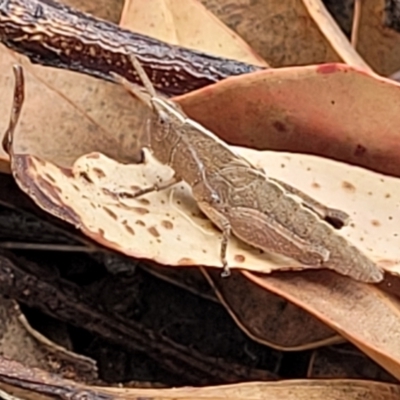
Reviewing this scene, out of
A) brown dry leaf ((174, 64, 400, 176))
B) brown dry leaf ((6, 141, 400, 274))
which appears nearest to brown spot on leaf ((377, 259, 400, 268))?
brown dry leaf ((6, 141, 400, 274))

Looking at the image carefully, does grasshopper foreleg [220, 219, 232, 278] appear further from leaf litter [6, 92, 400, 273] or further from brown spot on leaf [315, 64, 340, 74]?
brown spot on leaf [315, 64, 340, 74]

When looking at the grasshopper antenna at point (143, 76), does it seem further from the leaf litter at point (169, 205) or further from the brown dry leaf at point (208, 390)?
the brown dry leaf at point (208, 390)

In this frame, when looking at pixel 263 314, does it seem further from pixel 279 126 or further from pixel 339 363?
pixel 279 126

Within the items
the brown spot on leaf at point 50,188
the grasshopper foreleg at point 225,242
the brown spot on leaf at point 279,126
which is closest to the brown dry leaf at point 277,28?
the brown spot on leaf at point 279,126

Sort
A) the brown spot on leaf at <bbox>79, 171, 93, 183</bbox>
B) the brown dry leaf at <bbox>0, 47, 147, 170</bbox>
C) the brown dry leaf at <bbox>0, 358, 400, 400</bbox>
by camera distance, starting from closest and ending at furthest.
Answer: the brown dry leaf at <bbox>0, 358, 400, 400</bbox>
the brown spot on leaf at <bbox>79, 171, 93, 183</bbox>
the brown dry leaf at <bbox>0, 47, 147, 170</bbox>

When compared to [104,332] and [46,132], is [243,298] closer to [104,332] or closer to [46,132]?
[104,332]

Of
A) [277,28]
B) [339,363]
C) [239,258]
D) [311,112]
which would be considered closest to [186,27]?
[277,28]
